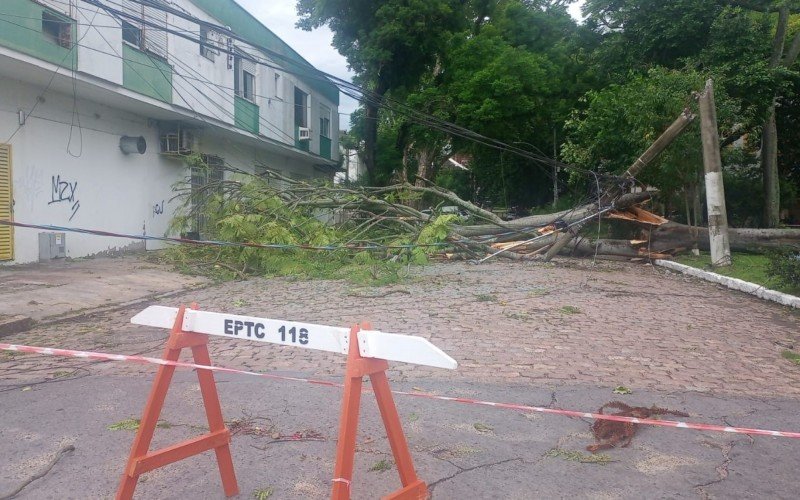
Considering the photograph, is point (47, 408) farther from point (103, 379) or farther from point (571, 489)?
point (571, 489)

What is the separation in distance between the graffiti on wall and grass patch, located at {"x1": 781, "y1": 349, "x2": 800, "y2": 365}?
41.9ft

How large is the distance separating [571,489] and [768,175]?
2110cm

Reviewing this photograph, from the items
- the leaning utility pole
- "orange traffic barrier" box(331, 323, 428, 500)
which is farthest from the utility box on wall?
the leaning utility pole

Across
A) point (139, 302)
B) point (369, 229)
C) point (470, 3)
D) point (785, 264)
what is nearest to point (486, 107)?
point (470, 3)

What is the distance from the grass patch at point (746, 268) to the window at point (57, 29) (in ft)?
41.8

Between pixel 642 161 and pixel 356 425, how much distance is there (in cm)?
1272

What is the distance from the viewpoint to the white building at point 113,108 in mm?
11891

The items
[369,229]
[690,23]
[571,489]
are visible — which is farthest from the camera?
[690,23]

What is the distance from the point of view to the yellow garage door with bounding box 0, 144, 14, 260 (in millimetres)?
12039

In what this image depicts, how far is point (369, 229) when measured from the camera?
13.8 m

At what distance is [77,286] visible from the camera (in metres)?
10.2

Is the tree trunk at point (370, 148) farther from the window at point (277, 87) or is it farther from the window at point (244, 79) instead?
the window at point (244, 79)

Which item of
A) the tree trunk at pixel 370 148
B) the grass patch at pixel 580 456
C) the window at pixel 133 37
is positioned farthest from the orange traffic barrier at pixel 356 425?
the tree trunk at pixel 370 148

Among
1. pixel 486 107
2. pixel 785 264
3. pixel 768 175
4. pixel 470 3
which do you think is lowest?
pixel 785 264
